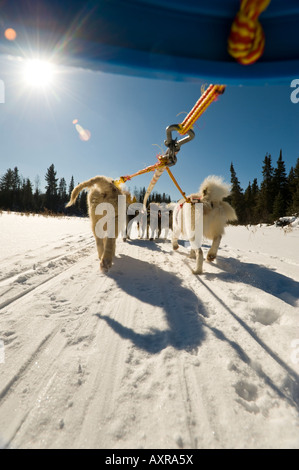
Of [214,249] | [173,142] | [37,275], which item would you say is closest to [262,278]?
[214,249]

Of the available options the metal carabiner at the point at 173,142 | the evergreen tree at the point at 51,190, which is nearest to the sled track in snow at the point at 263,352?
the metal carabiner at the point at 173,142

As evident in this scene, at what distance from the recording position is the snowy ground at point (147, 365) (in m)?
0.91

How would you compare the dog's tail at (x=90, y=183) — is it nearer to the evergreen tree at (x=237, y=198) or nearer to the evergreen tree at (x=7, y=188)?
the evergreen tree at (x=237, y=198)

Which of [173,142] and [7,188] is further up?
[7,188]

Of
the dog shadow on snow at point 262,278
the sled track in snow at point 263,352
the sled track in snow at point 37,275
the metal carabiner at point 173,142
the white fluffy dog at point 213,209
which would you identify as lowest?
the sled track in snow at point 263,352

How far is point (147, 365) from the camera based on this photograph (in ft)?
4.36

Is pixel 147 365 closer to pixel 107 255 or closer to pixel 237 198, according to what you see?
pixel 107 255

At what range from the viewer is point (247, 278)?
3127mm

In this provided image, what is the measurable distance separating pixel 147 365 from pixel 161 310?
31.9 inches

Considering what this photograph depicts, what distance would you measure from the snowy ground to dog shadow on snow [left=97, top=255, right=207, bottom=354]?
1cm

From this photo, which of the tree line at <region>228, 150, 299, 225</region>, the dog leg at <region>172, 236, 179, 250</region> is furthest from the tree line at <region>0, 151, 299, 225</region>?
the dog leg at <region>172, 236, 179, 250</region>

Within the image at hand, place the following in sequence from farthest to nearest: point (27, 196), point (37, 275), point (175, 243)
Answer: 1. point (27, 196)
2. point (175, 243)
3. point (37, 275)

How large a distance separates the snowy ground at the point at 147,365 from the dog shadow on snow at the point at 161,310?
0.6 inches

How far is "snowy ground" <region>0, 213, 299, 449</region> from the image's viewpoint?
91cm
